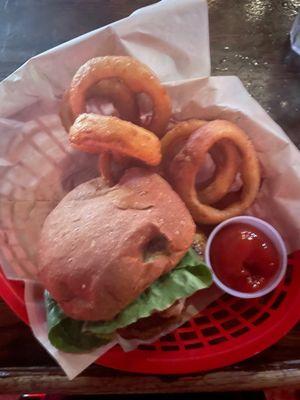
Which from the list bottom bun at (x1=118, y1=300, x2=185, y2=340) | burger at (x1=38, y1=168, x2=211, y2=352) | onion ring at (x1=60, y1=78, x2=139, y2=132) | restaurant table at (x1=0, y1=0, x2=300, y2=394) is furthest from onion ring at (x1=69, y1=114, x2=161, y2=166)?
restaurant table at (x1=0, y1=0, x2=300, y2=394)

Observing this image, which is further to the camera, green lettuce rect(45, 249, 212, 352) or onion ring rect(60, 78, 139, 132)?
onion ring rect(60, 78, 139, 132)

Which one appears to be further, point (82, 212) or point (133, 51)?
point (133, 51)

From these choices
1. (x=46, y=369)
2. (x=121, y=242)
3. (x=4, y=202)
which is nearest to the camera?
(x=121, y=242)

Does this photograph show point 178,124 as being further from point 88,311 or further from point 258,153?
point 88,311

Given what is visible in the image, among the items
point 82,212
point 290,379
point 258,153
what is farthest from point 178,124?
point 290,379

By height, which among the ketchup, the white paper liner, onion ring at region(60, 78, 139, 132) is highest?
onion ring at region(60, 78, 139, 132)

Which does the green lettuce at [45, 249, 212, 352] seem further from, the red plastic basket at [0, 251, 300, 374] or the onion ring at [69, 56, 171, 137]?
the onion ring at [69, 56, 171, 137]

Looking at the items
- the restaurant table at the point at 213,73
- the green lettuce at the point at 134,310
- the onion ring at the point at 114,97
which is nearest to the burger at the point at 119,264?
the green lettuce at the point at 134,310

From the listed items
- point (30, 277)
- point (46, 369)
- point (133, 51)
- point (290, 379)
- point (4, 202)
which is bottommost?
point (290, 379)
